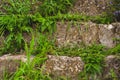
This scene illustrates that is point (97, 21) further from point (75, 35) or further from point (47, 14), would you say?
point (47, 14)

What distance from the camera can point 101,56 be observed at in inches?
226

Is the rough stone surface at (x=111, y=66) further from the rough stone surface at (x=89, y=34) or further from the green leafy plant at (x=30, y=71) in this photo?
the green leafy plant at (x=30, y=71)

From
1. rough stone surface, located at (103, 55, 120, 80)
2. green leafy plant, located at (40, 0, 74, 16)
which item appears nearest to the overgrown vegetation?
green leafy plant, located at (40, 0, 74, 16)

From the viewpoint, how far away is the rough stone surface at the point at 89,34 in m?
6.32

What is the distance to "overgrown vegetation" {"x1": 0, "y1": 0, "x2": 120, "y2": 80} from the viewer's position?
556 cm

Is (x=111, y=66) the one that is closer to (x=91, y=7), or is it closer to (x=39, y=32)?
(x=39, y=32)

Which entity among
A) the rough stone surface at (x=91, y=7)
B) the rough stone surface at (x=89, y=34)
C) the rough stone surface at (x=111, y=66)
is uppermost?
the rough stone surface at (x=91, y=7)

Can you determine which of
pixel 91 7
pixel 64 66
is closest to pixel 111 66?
pixel 64 66

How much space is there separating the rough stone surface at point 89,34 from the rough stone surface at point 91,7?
631 millimetres

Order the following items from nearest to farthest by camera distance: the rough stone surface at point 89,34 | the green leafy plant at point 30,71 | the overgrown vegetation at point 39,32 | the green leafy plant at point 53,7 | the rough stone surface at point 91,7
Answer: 1. the green leafy plant at point 30,71
2. the overgrown vegetation at point 39,32
3. the rough stone surface at point 89,34
4. the green leafy plant at point 53,7
5. the rough stone surface at point 91,7

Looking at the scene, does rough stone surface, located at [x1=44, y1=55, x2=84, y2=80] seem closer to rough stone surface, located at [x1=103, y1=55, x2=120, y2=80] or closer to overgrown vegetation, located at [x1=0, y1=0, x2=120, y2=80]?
overgrown vegetation, located at [x1=0, y1=0, x2=120, y2=80]

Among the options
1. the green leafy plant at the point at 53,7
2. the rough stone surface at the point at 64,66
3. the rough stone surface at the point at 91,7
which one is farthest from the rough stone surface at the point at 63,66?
the rough stone surface at the point at 91,7

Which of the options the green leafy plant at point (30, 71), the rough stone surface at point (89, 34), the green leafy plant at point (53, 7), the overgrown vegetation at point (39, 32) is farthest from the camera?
the green leafy plant at point (53, 7)

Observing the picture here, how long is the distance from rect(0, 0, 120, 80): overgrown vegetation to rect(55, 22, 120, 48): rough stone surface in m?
0.17
